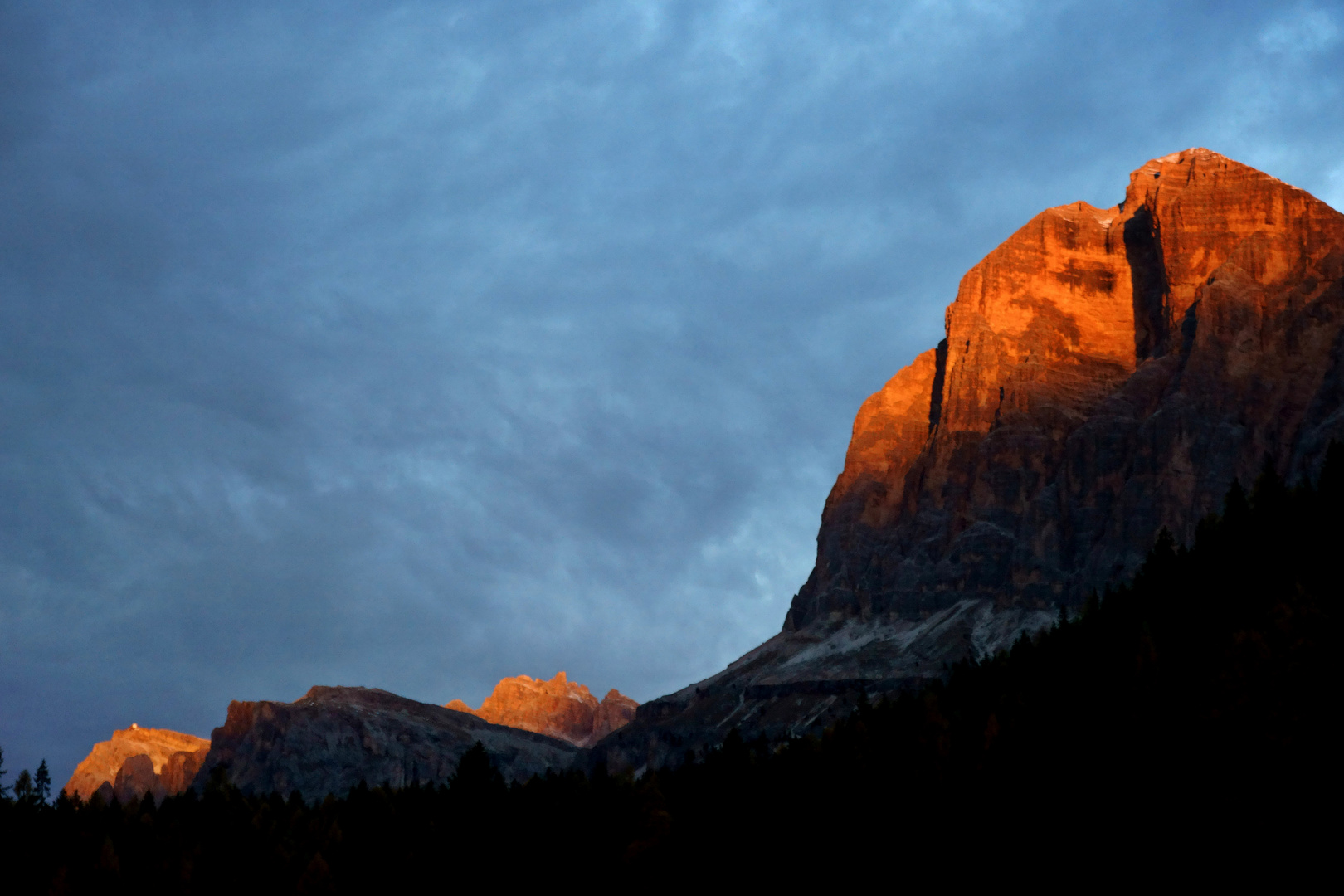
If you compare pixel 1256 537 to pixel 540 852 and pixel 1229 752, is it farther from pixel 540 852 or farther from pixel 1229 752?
pixel 540 852

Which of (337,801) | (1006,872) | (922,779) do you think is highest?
(337,801)

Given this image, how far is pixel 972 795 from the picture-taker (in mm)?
107562

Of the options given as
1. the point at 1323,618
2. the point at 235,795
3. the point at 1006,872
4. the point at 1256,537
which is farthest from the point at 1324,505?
the point at 235,795

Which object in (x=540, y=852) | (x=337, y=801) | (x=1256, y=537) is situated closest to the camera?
(x=540, y=852)

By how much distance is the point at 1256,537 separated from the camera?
136m

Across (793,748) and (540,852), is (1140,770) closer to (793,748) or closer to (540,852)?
(793,748)

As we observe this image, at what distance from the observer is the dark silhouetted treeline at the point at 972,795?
316 feet

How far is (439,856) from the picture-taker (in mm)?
126812

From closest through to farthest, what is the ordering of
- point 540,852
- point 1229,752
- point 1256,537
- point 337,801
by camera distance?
point 1229,752 < point 540,852 < point 1256,537 < point 337,801

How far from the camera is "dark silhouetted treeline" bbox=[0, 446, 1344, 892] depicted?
316ft

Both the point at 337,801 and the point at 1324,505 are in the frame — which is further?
the point at 337,801

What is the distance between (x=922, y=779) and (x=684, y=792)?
94.9 feet

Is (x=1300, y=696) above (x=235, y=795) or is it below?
below

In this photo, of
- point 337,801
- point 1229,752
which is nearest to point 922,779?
point 1229,752
